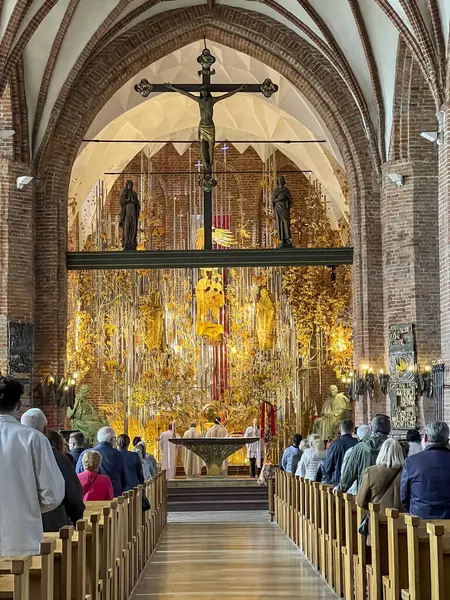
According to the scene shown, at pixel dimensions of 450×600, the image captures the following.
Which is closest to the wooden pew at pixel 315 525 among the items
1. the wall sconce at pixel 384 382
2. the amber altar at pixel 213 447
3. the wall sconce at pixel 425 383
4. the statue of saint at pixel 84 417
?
the wall sconce at pixel 425 383

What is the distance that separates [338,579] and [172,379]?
19506 mm

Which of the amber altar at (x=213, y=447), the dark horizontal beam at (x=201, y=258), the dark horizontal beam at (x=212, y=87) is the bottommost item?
the amber altar at (x=213, y=447)

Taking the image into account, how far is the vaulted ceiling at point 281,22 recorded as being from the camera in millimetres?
20969

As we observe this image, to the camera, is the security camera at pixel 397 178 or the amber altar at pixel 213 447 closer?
the security camera at pixel 397 178

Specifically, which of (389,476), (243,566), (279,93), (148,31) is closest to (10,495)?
(389,476)

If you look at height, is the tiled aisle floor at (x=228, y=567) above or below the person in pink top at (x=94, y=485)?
below

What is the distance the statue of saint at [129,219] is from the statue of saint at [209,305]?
6.85 meters

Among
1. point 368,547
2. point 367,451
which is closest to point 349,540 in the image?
point 368,547

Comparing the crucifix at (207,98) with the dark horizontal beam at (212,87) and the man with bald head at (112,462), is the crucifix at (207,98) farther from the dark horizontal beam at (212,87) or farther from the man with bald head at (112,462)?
the man with bald head at (112,462)

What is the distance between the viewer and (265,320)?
3003cm

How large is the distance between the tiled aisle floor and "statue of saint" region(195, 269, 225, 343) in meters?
12.3

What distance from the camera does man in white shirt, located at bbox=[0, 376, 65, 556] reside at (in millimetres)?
5852

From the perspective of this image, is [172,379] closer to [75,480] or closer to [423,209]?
[423,209]

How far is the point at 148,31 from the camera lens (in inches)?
902
